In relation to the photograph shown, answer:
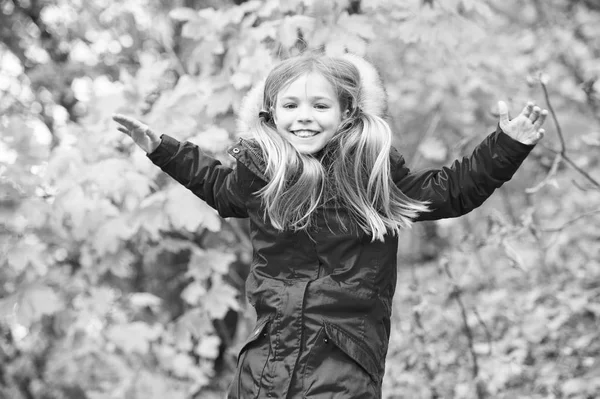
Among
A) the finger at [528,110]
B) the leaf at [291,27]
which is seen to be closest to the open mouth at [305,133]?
the finger at [528,110]

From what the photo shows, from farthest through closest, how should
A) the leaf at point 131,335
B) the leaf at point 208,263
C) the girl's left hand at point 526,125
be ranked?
1. the leaf at point 131,335
2. the leaf at point 208,263
3. the girl's left hand at point 526,125

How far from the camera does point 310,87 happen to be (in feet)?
8.00

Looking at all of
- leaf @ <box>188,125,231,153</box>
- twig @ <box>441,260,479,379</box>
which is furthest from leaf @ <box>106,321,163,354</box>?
twig @ <box>441,260,479,379</box>

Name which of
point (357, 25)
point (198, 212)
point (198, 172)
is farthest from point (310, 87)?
point (198, 212)

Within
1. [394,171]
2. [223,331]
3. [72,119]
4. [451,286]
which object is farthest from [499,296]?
[72,119]

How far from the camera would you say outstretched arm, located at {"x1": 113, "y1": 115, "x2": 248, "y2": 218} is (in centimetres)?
252

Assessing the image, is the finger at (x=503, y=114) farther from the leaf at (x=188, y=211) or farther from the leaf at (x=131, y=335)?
the leaf at (x=131, y=335)

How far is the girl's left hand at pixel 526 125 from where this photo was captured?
2191 millimetres

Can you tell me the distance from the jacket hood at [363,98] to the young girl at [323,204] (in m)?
0.01

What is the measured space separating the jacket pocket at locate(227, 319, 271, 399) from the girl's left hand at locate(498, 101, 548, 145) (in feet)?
3.20

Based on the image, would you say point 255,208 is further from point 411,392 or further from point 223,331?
point 223,331

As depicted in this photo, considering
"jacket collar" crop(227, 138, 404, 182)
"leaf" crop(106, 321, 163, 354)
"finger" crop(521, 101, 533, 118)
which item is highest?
"finger" crop(521, 101, 533, 118)

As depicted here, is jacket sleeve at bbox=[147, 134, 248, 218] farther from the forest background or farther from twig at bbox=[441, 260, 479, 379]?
twig at bbox=[441, 260, 479, 379]

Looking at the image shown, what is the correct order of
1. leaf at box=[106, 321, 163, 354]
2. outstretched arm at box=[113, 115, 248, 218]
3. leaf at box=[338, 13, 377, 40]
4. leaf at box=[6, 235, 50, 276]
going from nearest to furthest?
outstretched arm at box=[113, 115, 248, 218]
leaf at box=[338, 13, 377, 40]
leaf at box=[6, 235, 50, 276]
leaf at box=[106, 321, 163, 354]
